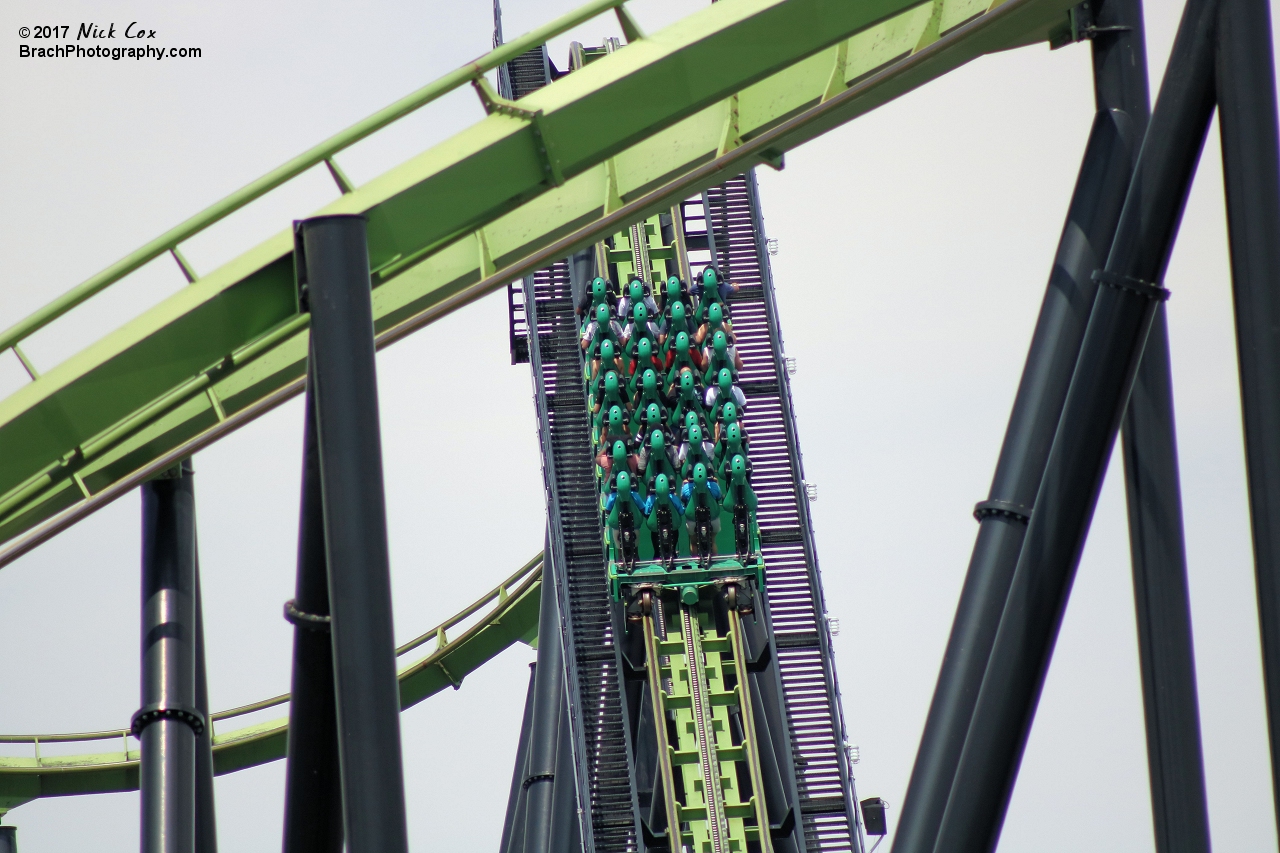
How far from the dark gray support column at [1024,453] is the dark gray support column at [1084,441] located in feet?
0.33

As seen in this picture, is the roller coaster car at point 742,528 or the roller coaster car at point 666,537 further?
the roller coaster car at point 742,528

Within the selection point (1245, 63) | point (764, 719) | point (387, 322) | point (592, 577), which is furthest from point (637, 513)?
point (1245, 63)

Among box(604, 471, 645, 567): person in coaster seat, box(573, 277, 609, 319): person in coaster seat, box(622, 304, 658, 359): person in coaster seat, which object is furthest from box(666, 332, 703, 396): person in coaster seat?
box(604, 471, 645, 567): person in coaster seat

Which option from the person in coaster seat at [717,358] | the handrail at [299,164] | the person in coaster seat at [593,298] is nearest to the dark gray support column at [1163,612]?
the handrail at [299,164]

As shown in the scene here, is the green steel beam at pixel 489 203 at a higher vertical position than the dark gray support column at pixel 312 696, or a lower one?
higher

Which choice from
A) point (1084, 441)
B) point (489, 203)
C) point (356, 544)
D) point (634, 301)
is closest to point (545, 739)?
point (634, 301)

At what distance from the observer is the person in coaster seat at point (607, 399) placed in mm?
14266

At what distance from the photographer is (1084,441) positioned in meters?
6.18

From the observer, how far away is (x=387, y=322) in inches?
268

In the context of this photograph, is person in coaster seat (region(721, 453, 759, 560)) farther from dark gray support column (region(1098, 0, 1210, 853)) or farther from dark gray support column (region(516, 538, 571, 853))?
dark gray support column (region(1098, 0, 1210, 853))

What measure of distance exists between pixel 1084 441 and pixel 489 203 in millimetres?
2296

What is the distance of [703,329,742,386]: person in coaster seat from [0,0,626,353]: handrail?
834cm

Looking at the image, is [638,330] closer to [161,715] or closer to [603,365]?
[603,365]

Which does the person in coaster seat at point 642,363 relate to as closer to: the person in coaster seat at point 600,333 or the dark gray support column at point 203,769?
the person in coaster seat at point 600,333
